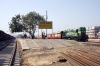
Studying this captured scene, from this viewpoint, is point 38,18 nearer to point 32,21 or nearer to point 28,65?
point 32,21

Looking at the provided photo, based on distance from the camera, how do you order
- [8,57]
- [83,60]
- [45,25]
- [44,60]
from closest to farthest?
1. [83,60]
2. [44,60]
3. [8,57]
4. [45,25]

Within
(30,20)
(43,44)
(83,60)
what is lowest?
(83,60)

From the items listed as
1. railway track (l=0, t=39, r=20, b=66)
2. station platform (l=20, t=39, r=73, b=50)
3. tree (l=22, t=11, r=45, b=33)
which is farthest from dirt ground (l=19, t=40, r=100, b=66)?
tree (l=22, t=11, r=45, b=33)

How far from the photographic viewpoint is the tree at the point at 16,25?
357 feet

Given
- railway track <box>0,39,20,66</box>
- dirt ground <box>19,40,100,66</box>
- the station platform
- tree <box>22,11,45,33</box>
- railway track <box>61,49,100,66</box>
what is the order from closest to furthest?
railway track <box>61,49,100,66</box> < dirt ground <box>19,40,100,66</box> < railway track <box>0,39,20,66</box> < the station platform < tree <box>22,11,45,33</box>

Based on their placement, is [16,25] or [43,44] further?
[16,25]

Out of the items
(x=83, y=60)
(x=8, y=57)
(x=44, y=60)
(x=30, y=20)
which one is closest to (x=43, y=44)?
(x=8, y=57)

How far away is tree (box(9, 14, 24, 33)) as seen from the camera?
10882cm

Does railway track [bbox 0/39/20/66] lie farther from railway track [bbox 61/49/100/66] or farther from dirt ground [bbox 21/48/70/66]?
railway track [bbox 61/49/100/66]

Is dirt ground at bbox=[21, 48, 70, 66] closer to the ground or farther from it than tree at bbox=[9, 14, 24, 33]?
closer to the ground

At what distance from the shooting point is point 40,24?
183 ft

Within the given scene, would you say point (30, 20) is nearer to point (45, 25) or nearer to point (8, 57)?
point (45, 25)

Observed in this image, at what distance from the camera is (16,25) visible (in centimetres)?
11038

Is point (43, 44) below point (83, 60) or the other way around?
the other way around
